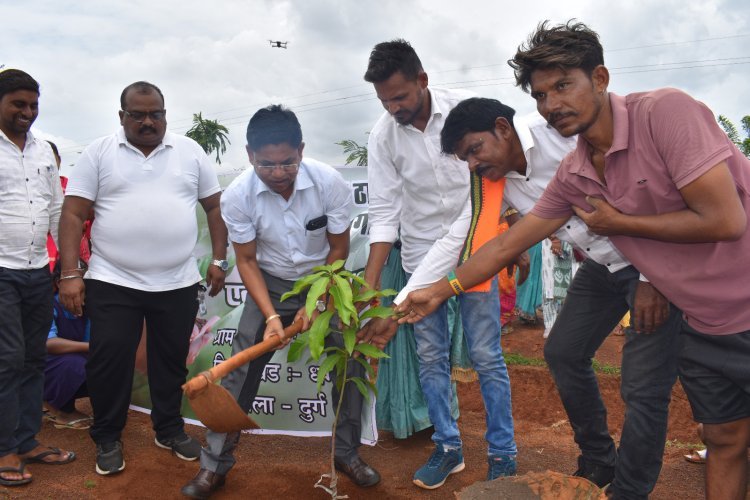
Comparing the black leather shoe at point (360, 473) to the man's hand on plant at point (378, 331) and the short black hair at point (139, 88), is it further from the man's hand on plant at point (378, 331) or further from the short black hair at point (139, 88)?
the short black hair at point (139, 88)

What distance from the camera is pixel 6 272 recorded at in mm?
3160

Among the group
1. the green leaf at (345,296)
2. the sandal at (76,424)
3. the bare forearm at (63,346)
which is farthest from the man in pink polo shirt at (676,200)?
the sandal at (76,424)

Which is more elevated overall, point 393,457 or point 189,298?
point 189,298

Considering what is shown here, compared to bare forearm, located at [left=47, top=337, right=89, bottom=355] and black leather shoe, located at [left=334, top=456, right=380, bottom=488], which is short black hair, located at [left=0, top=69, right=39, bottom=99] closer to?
bare forearm, located at [left=47, top=337, right=89, bottom=355]

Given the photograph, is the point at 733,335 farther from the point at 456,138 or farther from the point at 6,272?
the point at 6,272

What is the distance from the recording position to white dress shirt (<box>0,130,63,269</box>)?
3221 mm

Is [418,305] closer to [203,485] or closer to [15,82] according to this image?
[203,485]

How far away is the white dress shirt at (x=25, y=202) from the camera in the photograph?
3.22 m

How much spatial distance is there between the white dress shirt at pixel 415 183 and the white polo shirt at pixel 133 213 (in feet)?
3.60

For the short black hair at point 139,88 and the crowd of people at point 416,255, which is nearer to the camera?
the crowd of people at point 416,255

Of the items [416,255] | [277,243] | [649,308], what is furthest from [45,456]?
[649,308]

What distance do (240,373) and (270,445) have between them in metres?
1.05

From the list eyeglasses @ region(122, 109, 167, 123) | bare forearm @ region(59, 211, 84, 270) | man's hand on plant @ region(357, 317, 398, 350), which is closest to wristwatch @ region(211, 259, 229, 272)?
bare forearm @ region(59, 211, 84, 270)

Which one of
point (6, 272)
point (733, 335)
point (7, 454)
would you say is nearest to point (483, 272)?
point (733, 335)
